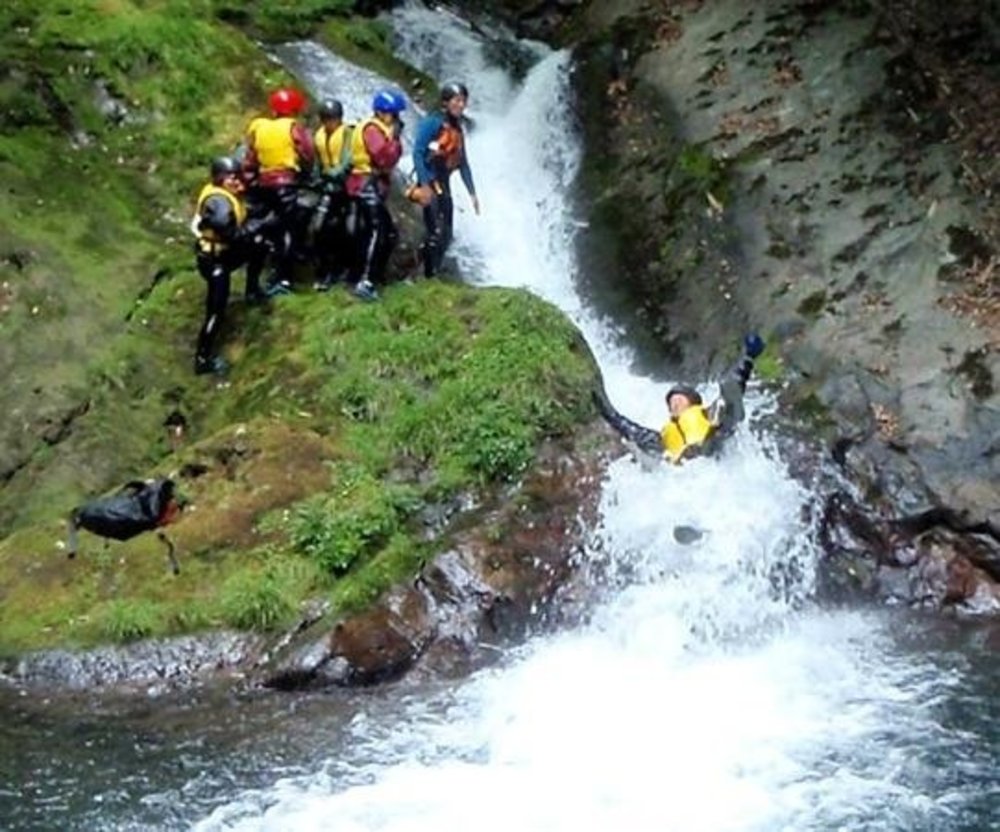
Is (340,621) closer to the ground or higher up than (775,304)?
closer to the ground

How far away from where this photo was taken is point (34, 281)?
45.8 ft

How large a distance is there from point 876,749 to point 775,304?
583 cm

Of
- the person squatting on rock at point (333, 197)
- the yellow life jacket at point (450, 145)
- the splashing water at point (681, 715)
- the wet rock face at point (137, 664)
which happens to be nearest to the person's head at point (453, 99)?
the yellow life jacket at point (450, 145)

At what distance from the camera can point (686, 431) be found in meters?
12.7

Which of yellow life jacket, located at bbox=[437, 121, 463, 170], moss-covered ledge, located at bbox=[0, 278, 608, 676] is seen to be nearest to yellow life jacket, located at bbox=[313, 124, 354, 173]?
yellow life jacket, located at bbox=[437, 121, 463, 170]

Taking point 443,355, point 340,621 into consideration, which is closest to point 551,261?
point 443,355

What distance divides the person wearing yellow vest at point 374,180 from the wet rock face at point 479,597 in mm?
2729

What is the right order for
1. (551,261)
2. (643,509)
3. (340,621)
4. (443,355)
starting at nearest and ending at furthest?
1. (340,621)
2. (643,509)
3. (443,355)
4. (551,261)

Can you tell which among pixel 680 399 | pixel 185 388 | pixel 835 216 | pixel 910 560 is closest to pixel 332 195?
pixel 185 388

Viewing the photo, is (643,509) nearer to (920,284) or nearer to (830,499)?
(830,499)

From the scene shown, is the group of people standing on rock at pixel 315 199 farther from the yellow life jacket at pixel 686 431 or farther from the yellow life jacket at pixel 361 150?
the yellow life jacket at pixel 686 431

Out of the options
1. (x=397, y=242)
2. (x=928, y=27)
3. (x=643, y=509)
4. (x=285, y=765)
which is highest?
(x=928, y=27)

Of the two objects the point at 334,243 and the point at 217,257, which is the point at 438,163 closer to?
the point at 334,243

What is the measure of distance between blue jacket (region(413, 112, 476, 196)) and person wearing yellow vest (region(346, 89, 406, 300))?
0.40 metres
